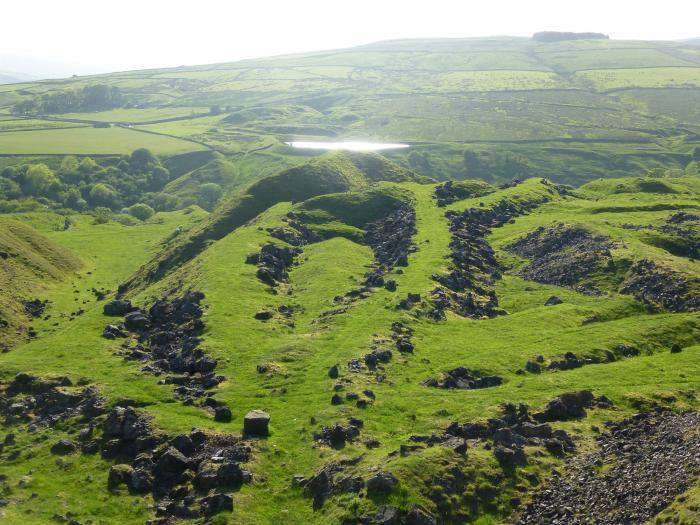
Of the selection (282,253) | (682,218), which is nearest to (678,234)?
(682,218)

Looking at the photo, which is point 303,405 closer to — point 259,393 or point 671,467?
point 259,393

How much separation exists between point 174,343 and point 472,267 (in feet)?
192

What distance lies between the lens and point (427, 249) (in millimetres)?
126375

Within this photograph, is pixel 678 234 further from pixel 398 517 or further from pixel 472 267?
pixel 398 517

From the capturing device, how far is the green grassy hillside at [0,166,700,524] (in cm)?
5462

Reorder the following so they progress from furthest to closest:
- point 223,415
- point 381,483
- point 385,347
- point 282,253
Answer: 1. point 282,253
2. point 385,347
3. point 223,415
4. point 381,483

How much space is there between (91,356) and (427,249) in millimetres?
66398

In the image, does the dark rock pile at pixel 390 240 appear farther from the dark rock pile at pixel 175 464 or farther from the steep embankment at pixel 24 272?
the steep embankment at pixel 24 272

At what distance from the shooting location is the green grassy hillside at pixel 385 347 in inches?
2151

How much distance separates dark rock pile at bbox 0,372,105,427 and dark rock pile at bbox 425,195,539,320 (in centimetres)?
4962

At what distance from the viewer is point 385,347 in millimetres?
83875

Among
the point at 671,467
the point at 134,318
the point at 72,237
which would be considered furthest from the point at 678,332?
the point at 72,237

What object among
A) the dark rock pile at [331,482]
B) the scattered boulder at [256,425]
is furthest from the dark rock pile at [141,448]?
the dark rock pile at [331,482]

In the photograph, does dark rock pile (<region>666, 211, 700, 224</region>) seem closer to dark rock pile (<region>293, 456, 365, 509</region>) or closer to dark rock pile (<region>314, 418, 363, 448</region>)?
dark rock pile (<region>314, 418, 363, 448</region>)
